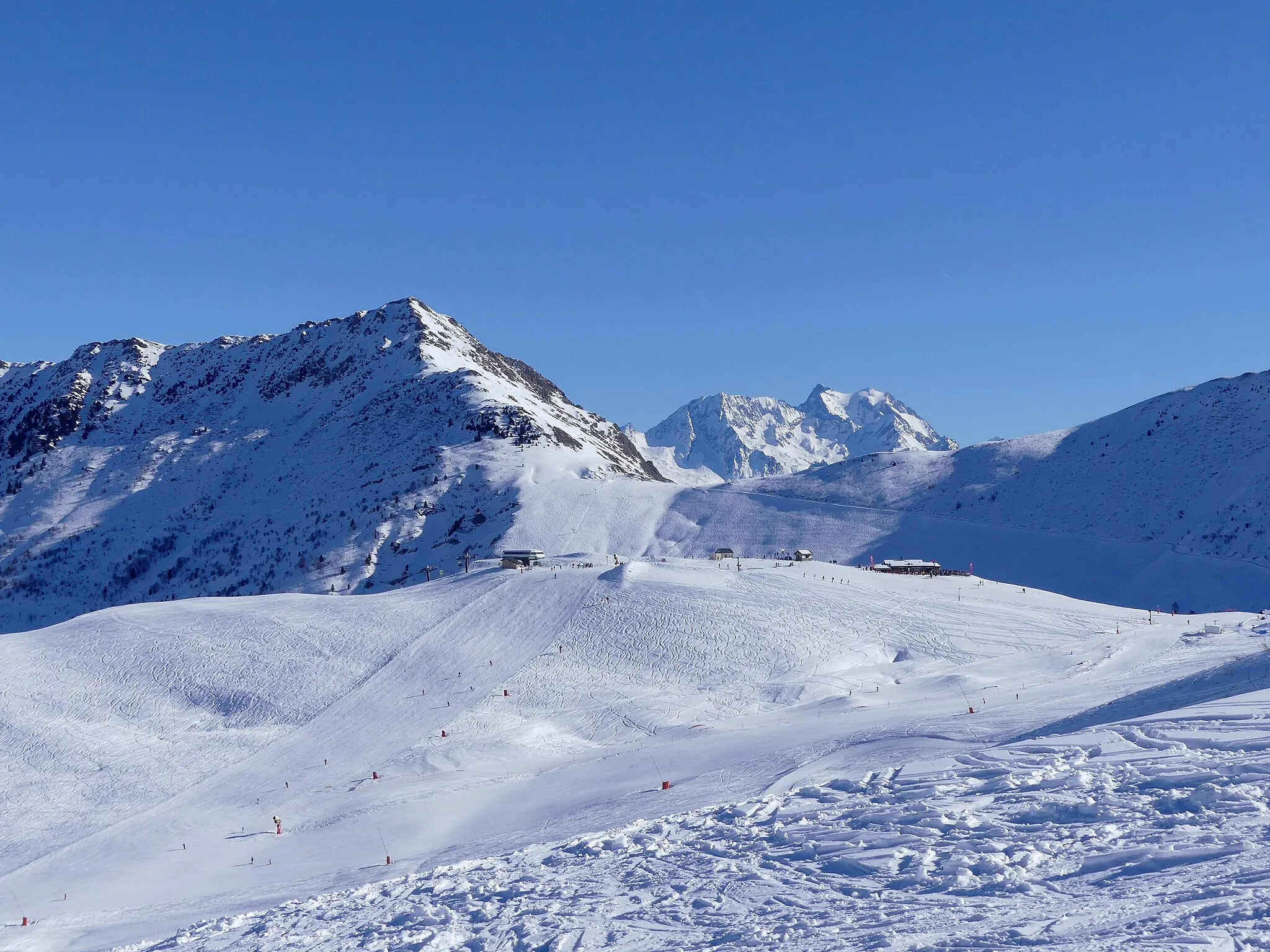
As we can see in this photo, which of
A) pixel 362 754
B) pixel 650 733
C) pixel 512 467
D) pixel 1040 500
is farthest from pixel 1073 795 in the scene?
pixel 512 467

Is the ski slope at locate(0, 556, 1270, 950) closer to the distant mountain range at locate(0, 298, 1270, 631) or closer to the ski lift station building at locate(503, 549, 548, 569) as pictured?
the ski lift station building at locate(503, 549, 548, 569)

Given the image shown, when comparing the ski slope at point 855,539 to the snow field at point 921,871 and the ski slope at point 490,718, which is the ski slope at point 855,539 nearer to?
the ski slope at point 490,718

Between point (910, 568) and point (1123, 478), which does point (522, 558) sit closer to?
point (910, 568)

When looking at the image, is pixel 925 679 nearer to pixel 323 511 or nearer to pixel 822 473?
pixel 822 473

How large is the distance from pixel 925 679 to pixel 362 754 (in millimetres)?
29068

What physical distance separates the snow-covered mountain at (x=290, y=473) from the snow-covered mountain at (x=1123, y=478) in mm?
42730

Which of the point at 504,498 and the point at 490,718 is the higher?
the point at 504,498

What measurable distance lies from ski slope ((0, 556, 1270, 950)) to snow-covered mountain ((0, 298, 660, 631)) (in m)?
47.6

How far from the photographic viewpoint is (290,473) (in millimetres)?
156250

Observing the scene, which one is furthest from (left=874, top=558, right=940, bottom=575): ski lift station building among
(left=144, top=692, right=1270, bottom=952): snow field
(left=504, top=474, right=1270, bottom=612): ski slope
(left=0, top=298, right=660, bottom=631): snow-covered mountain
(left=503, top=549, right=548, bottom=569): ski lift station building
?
(left=144, top=692, right=1270, bottom=952): snow field

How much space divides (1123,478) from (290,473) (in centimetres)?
12237

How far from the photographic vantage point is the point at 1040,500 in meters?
117

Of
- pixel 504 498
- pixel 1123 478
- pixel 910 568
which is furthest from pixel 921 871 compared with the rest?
pixel 1123 478

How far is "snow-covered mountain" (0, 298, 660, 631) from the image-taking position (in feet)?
405
